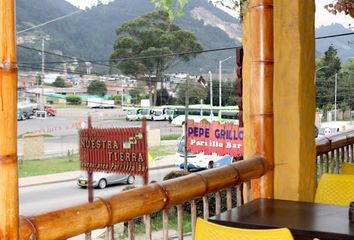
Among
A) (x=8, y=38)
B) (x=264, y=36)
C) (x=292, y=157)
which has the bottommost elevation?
(x=292, y=157)

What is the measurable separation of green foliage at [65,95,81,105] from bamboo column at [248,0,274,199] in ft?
14.3

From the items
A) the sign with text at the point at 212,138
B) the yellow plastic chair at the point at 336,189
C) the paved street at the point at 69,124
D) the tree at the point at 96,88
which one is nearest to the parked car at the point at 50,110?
the paved street at the point at 69,124

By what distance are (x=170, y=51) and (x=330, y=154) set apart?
9.80 ft

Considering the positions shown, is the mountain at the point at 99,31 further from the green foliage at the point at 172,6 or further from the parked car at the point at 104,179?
the parked car at the point at 104,179

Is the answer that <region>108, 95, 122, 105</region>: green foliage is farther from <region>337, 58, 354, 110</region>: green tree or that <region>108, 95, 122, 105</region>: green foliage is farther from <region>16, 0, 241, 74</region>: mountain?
<region>337, 58, 354, 110</region>: green tree

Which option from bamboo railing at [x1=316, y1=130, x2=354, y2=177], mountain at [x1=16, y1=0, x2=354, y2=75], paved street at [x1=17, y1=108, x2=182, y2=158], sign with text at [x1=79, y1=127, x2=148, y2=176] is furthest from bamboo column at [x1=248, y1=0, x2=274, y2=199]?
sign with text at [x1=79, y1=127, x2=148, y2=176]

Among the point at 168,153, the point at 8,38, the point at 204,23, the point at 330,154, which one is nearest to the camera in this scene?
the point at 8,38

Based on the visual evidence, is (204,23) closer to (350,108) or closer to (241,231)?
(241,231)

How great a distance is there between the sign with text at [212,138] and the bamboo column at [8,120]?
55.7 ft

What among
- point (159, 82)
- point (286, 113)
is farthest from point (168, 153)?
point (286, 113)

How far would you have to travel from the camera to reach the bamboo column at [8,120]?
3.28 ft

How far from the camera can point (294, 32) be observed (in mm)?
2410

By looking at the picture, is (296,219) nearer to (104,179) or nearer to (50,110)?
(50,110)

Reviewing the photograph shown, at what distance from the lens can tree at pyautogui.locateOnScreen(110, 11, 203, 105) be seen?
5805 millimetres
